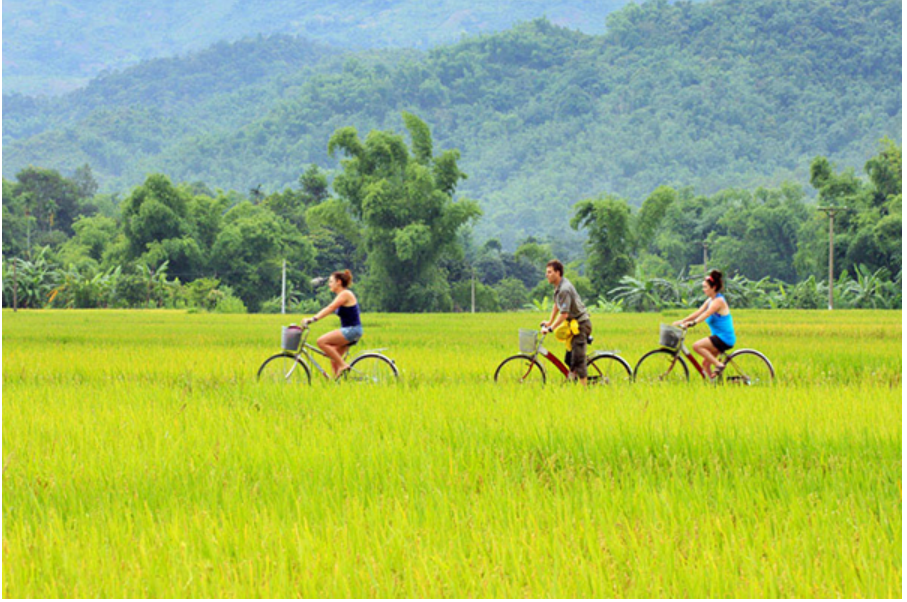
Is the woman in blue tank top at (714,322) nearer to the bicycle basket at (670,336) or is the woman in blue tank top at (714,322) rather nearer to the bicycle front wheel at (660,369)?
the bicycle basket at (670,336)

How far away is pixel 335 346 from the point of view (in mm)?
10914

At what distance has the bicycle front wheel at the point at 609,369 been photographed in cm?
1128

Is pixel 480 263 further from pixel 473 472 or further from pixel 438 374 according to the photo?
pixel 473 472

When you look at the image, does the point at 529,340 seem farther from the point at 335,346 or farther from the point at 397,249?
the point at 397,249

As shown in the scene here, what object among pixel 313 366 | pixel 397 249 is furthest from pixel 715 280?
pixel 397 249

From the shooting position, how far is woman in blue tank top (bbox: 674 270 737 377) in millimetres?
10750

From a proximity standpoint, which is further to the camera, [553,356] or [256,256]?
[256,256]

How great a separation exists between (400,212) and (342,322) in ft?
172

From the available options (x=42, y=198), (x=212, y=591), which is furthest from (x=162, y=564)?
(x=42, y=198)

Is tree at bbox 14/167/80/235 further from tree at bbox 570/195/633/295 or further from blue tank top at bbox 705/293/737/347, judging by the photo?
blue tank top at bbox 705/293/737/347

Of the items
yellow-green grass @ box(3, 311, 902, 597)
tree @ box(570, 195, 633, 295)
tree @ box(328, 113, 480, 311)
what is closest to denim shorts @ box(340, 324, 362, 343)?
yellow-green grass @ box(3, 311, 902, 597)

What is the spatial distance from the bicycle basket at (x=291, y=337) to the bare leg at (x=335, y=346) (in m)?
0.23

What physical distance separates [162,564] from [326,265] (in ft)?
242

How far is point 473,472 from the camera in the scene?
659cm
